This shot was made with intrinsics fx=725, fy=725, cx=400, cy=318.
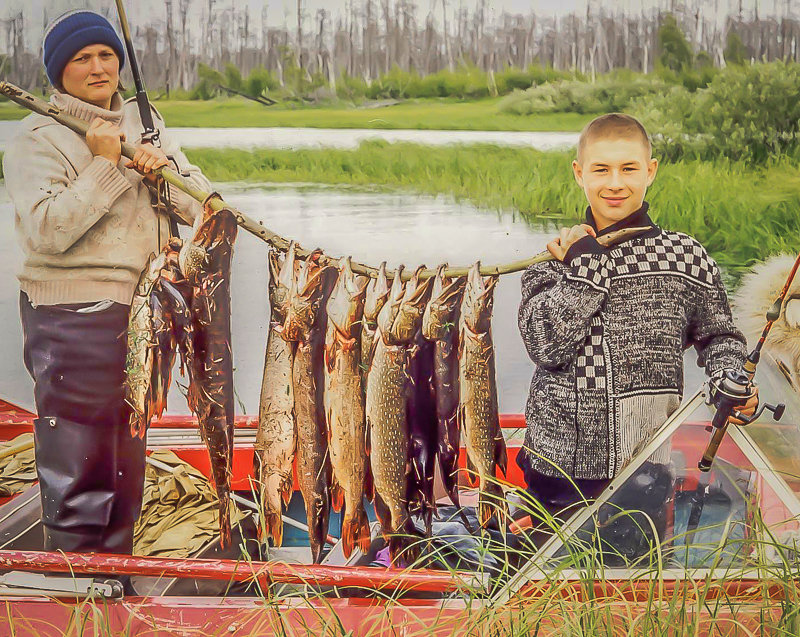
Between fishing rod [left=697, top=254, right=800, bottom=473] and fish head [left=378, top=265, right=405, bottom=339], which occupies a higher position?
fish head [left=378, top=265, right=405, bottom=339]

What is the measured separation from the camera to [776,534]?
8.56ft

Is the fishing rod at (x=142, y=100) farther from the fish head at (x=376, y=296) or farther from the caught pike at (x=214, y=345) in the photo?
the fish head at (x=376, y=296)

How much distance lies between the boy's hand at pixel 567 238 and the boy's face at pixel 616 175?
0.22 ft

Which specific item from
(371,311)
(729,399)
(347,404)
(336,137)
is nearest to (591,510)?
(729,399)

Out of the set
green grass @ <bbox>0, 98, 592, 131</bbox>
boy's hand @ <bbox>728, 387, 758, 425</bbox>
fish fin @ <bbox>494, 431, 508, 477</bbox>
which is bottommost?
fish fin @ <bbox>494, 431, 508, 477</bbox>

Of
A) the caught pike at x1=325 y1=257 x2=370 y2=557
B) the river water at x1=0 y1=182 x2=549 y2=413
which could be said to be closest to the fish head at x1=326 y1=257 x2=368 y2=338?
the caught pike at x1=325 y1=257 x2=370 y2=557

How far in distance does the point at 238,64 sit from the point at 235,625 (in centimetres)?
198

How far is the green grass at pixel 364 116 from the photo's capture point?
260 cm

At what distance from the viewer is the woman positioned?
2502 mm

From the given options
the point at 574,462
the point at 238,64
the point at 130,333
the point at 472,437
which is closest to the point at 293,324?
the point at 130,333

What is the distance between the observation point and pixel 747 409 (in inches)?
103

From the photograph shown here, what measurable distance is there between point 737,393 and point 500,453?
85cm

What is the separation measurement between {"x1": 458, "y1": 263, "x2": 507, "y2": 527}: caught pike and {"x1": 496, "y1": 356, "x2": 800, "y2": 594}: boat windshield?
368 millimetres

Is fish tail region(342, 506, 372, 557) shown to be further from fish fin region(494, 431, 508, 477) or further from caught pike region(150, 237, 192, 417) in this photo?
caught pike region(150, 237, 192, 417)
